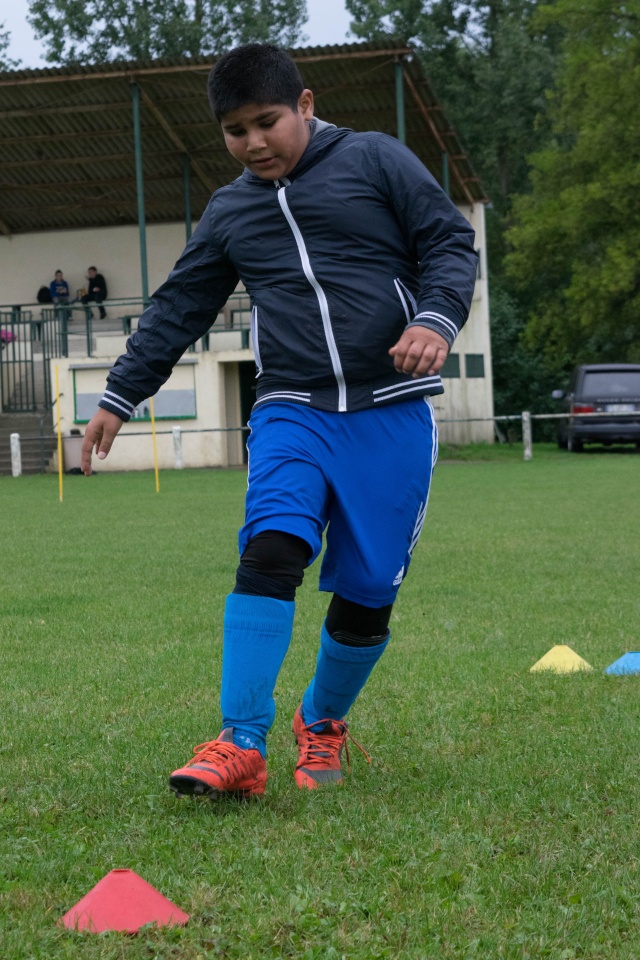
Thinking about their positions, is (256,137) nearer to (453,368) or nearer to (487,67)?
(453,368)

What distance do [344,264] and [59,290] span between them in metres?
34.9

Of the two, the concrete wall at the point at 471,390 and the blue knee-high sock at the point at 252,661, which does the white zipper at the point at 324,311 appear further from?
the concrete wall at the point at 471,390

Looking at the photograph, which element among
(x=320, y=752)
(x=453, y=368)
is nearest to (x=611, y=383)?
(x=453, y=368)


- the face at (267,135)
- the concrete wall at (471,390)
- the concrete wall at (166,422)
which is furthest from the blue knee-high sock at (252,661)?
the concrete wall at (471,390)

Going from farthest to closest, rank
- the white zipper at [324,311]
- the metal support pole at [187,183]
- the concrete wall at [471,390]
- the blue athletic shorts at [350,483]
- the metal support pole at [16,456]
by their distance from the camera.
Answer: the concrete wall at [471,390] < the metal support pole at [187,183] < the metal support pole at [16,456] < the white zipper at [324,311] < the blue athletic shorts at [350,483]

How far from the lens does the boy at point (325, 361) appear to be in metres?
3.53

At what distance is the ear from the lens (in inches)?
147

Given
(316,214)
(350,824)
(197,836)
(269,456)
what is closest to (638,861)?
(350,824)

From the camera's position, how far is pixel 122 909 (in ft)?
8.32

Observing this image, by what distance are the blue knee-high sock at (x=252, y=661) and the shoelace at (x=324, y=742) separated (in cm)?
35

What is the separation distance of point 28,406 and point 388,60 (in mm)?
12410

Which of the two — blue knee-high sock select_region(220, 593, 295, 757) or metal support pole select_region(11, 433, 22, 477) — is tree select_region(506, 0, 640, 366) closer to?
metal support pole select_region(11, 433, 22, 477)

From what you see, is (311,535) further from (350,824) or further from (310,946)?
(310,946)

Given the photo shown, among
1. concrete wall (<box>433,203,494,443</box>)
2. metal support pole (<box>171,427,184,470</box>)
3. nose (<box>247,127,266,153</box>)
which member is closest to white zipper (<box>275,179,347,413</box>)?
nose (<box>247,127,266,153</box>)
